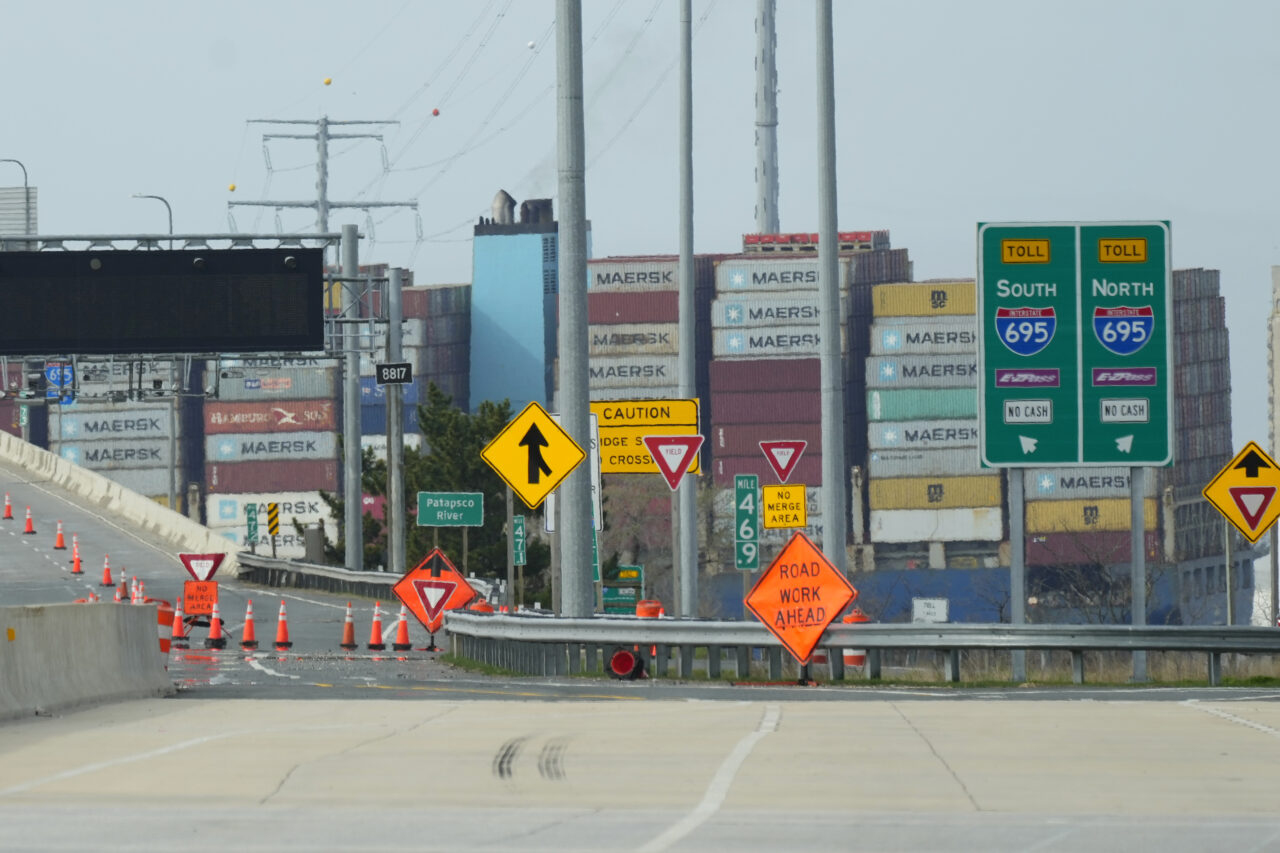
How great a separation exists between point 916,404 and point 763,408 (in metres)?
9.31

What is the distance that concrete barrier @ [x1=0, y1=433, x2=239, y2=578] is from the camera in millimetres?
61438

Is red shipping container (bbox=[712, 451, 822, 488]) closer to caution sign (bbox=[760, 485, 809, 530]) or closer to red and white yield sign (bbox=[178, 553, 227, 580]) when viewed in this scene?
red and white yield sign (bbox=[178, 553, 227, 580])

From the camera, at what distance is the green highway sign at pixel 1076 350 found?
2183 cm

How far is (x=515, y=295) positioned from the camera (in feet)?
461

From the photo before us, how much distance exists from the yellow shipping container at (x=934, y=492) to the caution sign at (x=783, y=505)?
95.5 metres

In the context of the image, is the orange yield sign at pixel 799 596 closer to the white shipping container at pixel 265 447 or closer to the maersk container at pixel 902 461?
the maersk container at pixel 902 461

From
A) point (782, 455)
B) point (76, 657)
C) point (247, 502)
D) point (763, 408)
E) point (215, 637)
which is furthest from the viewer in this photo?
point (247, 502)

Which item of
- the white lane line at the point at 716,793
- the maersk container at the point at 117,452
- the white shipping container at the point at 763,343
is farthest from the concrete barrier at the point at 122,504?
the maersk container at the point at 117,452

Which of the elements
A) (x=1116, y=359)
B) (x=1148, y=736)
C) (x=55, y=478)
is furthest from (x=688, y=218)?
(x=55, y=478)

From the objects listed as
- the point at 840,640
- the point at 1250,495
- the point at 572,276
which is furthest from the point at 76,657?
the point at 1250,495

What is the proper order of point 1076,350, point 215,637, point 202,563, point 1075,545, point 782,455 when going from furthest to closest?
point 1075,545, point 202,563, point 215,637, point 782,455, point 1076,350

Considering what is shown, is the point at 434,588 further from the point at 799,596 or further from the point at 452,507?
the point at 799,596

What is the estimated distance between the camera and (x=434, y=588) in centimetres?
2916

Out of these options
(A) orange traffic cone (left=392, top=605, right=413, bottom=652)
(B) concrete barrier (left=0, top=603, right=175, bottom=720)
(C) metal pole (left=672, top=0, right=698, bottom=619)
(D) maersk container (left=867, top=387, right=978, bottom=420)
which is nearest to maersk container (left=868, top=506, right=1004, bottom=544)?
(D) maersk container (left=867, top=387, right=978, bottom=420)
